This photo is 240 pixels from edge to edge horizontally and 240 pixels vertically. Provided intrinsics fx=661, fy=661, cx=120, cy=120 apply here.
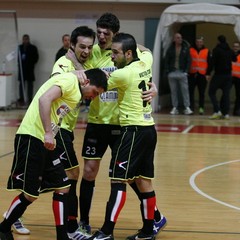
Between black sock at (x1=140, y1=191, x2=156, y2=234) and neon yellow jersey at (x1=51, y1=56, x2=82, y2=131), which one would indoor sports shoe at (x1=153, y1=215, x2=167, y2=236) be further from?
neon yellow jersey at (x1=51, y1=56, x2=82, y2=131)

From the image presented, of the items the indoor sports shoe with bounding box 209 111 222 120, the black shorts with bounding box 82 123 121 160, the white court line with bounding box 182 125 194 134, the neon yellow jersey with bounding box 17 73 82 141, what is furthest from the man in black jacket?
the neon yellow jersey with bounding box 17 73 82 141

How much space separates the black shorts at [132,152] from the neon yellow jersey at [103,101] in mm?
397

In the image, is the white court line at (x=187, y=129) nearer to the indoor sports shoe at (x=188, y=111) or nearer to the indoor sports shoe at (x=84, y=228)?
the indoor sports shoe at (x=188, y=111)

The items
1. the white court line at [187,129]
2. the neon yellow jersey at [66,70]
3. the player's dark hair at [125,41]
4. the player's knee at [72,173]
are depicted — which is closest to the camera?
the player's dark hair at [125,41]

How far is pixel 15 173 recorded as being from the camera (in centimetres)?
539

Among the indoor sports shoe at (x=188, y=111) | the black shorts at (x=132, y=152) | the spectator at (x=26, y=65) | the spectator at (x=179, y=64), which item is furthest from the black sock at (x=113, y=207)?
the spectator at (x=26, y=65)

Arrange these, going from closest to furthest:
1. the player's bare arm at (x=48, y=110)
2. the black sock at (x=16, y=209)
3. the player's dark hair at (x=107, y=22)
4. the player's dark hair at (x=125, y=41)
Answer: the player's bare arm at (x=48, y=110) → the black sock at (x=16, y=209) → the player's dark hair at (x=125, y=41) → the player's dark hair at (x=107, y=22)

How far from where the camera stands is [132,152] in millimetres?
5660

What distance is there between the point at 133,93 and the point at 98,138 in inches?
27.1

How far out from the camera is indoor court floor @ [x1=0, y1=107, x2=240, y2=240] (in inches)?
250

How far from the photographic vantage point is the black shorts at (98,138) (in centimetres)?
617

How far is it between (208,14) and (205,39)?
3996 millimetres

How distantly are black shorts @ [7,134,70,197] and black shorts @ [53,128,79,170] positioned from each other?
1.36 feet

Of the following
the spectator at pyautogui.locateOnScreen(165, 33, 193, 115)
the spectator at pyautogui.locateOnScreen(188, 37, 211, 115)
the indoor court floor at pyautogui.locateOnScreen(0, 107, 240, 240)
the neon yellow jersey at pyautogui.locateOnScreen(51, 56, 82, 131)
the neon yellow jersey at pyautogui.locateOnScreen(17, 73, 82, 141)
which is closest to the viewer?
the neon yellow jersey at pyautogui.locateOnScreen(17, 73, 82, 141)
